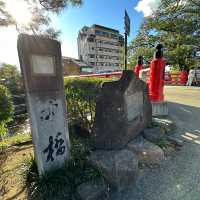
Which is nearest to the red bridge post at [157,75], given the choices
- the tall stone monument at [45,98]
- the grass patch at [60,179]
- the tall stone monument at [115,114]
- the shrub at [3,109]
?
the tall stone monument at [115,114]

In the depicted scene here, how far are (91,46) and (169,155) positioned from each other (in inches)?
2056

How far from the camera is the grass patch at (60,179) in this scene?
2.04 metres

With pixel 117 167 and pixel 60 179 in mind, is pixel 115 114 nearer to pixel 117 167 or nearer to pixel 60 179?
pixel 117 167

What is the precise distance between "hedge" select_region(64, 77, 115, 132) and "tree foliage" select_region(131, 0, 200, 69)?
12.3 metres

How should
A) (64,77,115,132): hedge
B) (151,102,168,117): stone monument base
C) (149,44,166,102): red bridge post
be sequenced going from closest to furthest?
(64,77,115,132): hedge, (149,44,166,102): red bridge post, (151,102,168,117): stone monument base

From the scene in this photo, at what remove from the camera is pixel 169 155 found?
296cm

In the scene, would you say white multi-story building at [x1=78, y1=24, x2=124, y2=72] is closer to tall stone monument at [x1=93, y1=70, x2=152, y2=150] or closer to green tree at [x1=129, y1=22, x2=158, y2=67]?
green tree at [x1=129, y1=22, x2=158, y2=67]

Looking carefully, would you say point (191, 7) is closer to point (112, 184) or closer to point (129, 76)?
point (129, 76)

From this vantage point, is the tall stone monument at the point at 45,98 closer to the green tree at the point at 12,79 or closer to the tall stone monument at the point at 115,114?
the tall stone monument at the point at 115,114

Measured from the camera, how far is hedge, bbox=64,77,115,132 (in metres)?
3.37

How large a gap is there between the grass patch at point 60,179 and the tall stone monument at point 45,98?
12 cm

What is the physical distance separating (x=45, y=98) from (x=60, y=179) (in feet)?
3.45

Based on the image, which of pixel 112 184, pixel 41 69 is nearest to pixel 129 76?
pixel 41 69

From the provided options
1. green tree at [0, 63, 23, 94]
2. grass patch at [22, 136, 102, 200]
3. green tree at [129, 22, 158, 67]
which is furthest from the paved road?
green tree at [0, 63, 23, 94]
